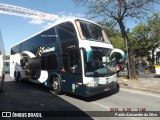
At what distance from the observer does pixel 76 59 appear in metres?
11.1

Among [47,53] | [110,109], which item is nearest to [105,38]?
[47,53]

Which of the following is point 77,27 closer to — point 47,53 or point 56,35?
point 56,35

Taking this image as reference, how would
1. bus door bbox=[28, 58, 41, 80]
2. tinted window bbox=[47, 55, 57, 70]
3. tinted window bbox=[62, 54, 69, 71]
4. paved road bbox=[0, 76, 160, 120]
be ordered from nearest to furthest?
1. paved road bbox=[0, 76, 160, 120]
2. tinted window bbox=[62, 54, 69, 71]
3. tinted window bbox=[47, 55, 57, 70]
4. bus door bbox=[28, 58, 41, 80]

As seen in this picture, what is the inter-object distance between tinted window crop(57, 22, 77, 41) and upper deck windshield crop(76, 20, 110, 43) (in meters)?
0.37

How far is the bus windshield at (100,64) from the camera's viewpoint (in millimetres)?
10836

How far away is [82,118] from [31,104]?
3.31 m

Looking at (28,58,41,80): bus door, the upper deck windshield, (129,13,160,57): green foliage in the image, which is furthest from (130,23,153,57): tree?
the upper deck windshield

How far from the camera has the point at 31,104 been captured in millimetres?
10461

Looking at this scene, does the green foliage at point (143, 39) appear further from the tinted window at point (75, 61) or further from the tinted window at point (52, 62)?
the tinted window at point (75, 61)

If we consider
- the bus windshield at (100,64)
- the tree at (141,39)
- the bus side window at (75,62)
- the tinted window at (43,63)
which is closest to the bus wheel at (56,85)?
the tinted window at (43,63)

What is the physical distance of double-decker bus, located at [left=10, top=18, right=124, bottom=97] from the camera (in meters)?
10.8

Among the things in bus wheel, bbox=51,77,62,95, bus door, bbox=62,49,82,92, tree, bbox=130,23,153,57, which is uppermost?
tree, bbox=130,23,153,57

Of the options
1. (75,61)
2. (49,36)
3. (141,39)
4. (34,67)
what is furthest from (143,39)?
(75,61)

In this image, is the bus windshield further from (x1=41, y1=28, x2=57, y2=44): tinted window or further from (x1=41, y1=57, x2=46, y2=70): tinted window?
(x1=41, y1=57, x2=46, y2=70): tinted window
